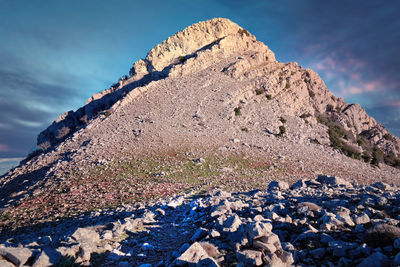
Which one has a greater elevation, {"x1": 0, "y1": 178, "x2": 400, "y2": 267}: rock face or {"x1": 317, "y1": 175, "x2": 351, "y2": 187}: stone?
→ {"x1": 317, "y1": 175, "x2": 351, "y2": 187}: stone

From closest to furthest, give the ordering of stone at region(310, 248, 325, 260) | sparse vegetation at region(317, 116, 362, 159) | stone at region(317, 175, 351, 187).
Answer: stone at region(310, 248, 325, 260), stone at region(317, 175, 351, 187), sparse vegetation at region(317, 116, 362, 159)

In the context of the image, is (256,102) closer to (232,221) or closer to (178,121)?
(178,121)

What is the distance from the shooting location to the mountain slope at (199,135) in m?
16.6

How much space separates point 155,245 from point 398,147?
6312 centimetres

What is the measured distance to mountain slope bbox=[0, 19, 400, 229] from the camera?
16.6 meters

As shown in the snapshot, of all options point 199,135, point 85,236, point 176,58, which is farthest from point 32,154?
point 85,236

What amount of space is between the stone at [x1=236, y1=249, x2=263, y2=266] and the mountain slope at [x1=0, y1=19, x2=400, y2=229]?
32.6 ft

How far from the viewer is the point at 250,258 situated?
4.79m

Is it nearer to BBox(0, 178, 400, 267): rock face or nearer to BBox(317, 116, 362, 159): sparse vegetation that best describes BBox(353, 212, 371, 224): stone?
BBox(0, 178, 400, 267): rock face

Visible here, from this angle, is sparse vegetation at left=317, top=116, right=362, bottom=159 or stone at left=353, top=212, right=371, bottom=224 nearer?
stone at left=353, top=212, right=371, bottom=224

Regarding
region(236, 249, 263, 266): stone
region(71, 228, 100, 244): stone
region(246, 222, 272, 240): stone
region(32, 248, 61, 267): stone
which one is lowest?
region(32, 248, 61, 267): stone

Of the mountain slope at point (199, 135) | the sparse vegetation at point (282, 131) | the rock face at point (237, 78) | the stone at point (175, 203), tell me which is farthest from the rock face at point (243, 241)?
the rock face at point (237, 78)

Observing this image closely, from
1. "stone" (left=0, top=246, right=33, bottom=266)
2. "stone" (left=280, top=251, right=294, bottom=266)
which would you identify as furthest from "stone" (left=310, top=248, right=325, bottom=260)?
"stone" (left=0, top=246, right=33, bottom=266)

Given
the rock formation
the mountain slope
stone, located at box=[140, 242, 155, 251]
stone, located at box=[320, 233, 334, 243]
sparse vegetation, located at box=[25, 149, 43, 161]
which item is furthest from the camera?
sparse vegetation, located at box=[25, 149, 43, 161]
